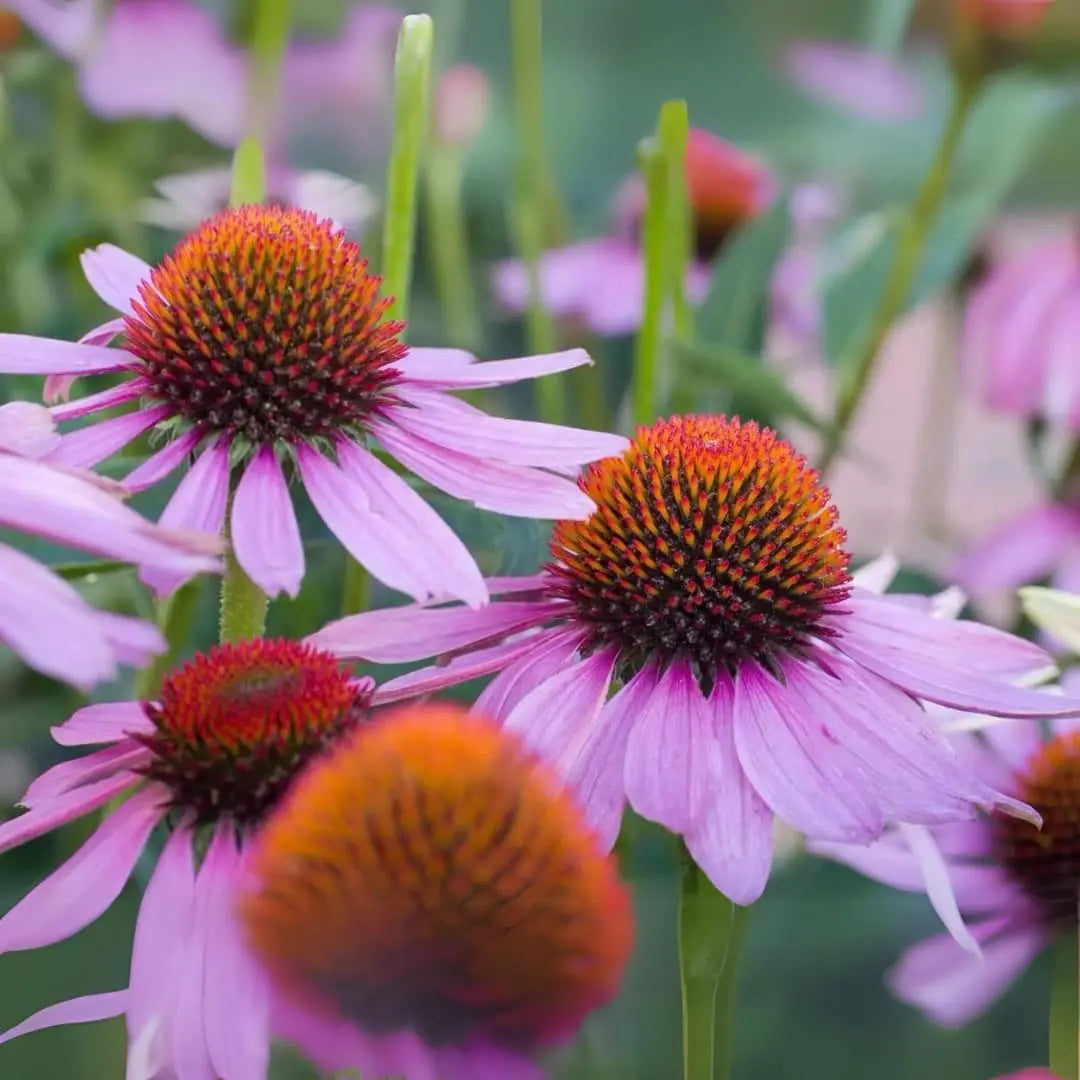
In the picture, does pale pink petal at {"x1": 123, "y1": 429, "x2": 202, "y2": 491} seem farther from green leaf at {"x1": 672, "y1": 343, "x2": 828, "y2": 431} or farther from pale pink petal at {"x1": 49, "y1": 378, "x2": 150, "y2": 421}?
green leaf at {"x1": 672, "y1": 343, "x2": 828, "y2": 431}

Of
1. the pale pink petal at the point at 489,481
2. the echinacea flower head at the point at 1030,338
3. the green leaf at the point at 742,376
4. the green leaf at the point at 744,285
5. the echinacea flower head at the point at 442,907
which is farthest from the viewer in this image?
the echinacea flower head at the point at 1030,338

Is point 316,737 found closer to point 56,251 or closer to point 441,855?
point 441,855

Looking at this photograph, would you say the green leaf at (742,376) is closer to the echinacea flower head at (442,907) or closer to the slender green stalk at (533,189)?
the slender green stalk at (533,189)

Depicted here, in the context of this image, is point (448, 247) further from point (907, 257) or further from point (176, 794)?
point (176, 794)

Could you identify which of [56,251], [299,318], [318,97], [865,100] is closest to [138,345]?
[299,318]

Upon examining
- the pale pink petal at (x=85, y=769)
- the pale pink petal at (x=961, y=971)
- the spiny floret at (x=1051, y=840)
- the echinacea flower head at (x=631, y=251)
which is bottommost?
the pale pink petal at (x=961, y=971)

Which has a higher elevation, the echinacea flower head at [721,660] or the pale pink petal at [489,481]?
the pale pink petal at [489,481]

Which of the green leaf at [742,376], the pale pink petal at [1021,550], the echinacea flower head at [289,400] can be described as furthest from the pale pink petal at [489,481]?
the pale pink petal at [1021,550]
